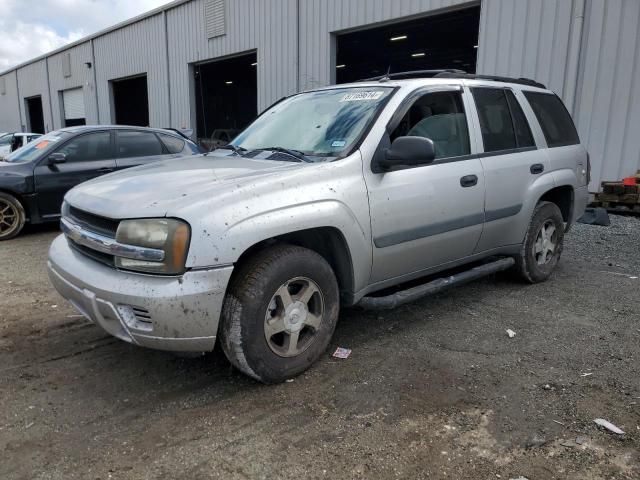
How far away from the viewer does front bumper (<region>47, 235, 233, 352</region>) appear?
2.63m

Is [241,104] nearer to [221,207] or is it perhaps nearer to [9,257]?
[9,257]

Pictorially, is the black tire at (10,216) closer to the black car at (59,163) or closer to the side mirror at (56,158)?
the black car at (59,163)

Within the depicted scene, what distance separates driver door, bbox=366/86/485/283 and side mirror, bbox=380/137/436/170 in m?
0.11

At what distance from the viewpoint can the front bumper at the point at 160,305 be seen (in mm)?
2635

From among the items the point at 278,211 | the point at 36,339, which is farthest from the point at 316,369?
the point at 36,339

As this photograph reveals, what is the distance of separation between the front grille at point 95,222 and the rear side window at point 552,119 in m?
3.87

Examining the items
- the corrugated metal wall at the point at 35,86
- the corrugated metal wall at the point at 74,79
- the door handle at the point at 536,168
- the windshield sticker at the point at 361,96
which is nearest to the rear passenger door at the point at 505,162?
the door handle at the point at 536,168

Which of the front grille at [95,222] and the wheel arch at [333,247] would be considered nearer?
the front grille at [95,222]

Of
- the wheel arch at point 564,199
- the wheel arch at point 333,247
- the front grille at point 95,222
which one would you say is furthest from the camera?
the wheel arch at point 564,199

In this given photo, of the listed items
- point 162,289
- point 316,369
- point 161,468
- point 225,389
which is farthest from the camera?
point 316,369

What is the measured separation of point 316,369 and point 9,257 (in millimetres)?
4888

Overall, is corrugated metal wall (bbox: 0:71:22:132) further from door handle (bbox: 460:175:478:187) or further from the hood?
door handle (bbox: 460:175:478:187)

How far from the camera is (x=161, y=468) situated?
2.39 metres

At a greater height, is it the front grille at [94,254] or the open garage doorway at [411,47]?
the open garage doorway at [411,47]
